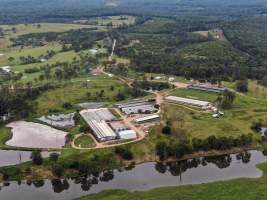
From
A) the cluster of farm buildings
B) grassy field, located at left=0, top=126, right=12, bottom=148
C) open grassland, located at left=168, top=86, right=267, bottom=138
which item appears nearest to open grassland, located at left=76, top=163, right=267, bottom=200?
open grassland, located at left=168, top=86, right=267, bottom=138

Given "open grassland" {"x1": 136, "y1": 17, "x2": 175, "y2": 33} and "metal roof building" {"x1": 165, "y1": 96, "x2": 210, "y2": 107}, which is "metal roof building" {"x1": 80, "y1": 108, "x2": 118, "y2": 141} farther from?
"open grassland" {"x1": 136, "y1": 17, "x2": 175, "y2": 33}

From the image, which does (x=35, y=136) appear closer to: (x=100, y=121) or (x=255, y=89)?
(x=100, y=121)

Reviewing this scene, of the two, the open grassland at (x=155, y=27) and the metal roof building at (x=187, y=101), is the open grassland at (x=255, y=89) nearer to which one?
the metal roof building at (x=187, y=101)

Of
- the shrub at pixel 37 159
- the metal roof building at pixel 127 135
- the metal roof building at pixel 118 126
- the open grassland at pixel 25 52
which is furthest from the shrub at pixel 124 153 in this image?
the open grassland at pixel 25 52

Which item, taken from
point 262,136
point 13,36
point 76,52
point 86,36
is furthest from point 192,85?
point 13,36

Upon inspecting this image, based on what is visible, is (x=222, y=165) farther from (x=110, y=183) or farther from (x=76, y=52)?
(x=76, y=52)

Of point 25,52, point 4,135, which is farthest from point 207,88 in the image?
point 25,52
